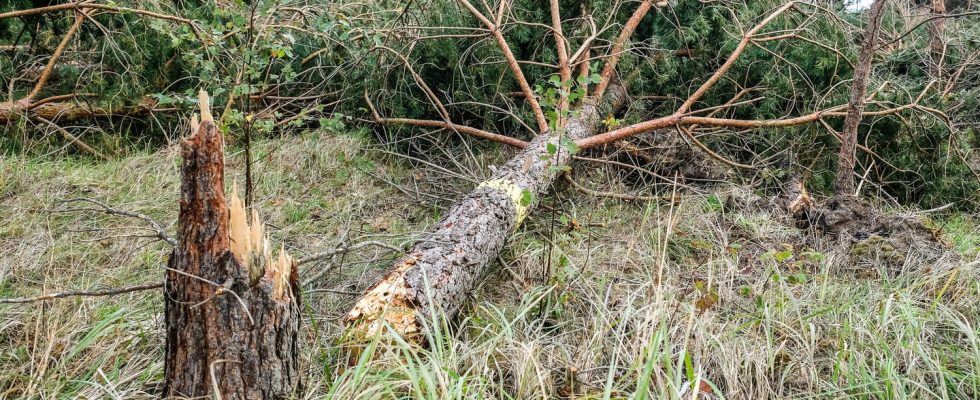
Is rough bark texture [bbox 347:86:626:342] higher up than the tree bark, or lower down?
lower down

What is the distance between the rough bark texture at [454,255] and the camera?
2205 mm

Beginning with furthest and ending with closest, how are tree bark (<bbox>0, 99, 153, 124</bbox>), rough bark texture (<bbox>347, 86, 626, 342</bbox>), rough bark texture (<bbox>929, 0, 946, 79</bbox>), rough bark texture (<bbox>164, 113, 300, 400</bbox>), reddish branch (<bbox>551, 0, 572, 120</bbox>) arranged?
rough bark texture (<bbox>929, 0, 946, 79</bbox>), tree bark (<bbox>0, 99, 153, 124</bbox>), reddish branch (<bbox>551, 0, 572, 120</bbox>), rough bark texture (<bbox>347, 86, 626, 342</bbox>), rough bark texture (<bbox>164, 113, 300, 400</bbox>)

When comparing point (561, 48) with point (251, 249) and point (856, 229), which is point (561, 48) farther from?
point (251, 249)

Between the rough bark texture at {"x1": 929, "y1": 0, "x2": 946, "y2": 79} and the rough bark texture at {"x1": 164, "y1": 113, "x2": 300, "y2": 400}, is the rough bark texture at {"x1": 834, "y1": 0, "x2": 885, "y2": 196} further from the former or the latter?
the rough bark texture at {"x1": 164, "y1": 113, "x2": 300, "y2": 400}

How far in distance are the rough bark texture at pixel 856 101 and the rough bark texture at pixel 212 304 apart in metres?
3.22

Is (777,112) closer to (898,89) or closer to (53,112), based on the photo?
(898,89)

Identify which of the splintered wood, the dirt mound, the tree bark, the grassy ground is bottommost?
the dirt mound

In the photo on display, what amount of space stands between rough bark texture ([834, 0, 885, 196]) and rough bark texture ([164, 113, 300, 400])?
3.22 m

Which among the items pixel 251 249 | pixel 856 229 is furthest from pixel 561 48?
pixel 251 249

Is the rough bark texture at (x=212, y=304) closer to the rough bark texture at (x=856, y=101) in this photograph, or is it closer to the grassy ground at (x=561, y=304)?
the grassy ground at (x=561, y=304)

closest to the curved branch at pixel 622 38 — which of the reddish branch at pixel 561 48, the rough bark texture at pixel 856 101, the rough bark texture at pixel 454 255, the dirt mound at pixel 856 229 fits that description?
the reddish branch at pixel 561 48

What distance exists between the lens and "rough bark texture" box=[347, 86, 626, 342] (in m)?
2.21

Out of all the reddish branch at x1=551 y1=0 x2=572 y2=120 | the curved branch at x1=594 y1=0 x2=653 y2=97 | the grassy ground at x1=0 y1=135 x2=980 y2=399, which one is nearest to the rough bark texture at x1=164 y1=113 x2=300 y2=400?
the grassy ground at x1=0 y1=135 x2=980 y2=399

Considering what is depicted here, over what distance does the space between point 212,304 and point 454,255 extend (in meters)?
1.11
